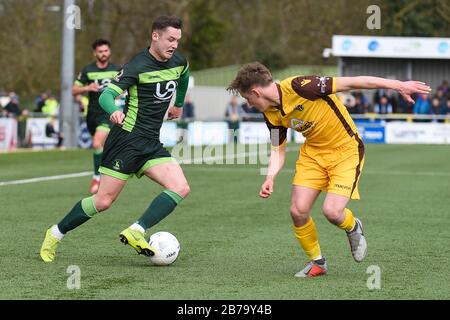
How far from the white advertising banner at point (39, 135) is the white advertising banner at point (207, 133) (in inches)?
191

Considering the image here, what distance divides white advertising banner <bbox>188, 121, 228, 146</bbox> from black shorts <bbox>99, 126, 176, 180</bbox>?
23.9 m

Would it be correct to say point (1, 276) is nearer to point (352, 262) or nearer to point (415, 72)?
point (352, 262)

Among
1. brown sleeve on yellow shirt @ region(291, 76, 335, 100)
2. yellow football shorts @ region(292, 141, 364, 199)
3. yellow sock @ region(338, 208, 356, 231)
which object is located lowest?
yellow sock @ region(338, 208, 356, 231)

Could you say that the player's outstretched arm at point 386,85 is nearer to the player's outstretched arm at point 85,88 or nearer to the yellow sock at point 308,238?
the yellow sock at point 308,238

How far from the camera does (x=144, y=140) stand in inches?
367

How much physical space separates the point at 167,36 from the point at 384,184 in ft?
32.6

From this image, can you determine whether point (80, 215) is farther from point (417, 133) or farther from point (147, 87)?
point (417, 133)

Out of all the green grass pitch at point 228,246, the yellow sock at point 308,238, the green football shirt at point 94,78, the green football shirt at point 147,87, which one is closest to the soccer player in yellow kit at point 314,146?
the yellow sock at point 308,238

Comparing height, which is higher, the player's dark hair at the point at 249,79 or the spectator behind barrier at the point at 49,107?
the player's dark hair at the point at 249,79

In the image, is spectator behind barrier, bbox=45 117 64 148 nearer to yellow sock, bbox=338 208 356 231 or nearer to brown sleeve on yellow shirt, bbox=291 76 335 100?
A: yellow sock, bbox=338 208 356 231

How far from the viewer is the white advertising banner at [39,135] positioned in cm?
3036

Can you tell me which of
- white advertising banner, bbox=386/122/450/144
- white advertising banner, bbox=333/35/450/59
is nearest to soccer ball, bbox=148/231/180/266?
white advertising banner, bbox=386/122/450/144

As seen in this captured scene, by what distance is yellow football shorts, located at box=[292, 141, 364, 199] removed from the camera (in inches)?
336

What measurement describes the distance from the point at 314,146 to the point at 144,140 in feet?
5.10
